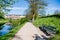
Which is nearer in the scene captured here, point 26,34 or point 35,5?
point 26,34

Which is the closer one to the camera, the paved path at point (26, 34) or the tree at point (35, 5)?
the paved path at point (26, 34)

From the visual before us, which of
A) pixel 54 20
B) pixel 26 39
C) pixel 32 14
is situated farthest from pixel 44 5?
pixel 54 20

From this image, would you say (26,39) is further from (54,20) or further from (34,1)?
(34,1)

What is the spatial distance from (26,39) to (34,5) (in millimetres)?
34101

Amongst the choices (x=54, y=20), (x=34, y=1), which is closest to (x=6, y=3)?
(x=54, y=20)

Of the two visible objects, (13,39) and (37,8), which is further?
(37,8)

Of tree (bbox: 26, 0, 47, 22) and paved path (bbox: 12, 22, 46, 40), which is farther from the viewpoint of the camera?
tree (bbox: 26, 0, 47, 22)

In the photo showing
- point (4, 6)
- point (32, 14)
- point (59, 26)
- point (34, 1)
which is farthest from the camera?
point (32, 14)

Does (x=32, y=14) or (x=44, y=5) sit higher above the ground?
(x=44, y=5)

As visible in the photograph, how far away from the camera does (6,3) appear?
1303cm

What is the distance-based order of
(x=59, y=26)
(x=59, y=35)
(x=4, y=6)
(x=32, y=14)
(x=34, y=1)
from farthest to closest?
(x=32, y=14) → (x=34, y=1) → (x=4, y=6) → (x=59, y=26) → (x=59, y=35)

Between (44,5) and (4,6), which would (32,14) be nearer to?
(44,5)

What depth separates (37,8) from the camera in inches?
1861

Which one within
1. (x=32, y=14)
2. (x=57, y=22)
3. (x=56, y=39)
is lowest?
(x=32, y=14)
